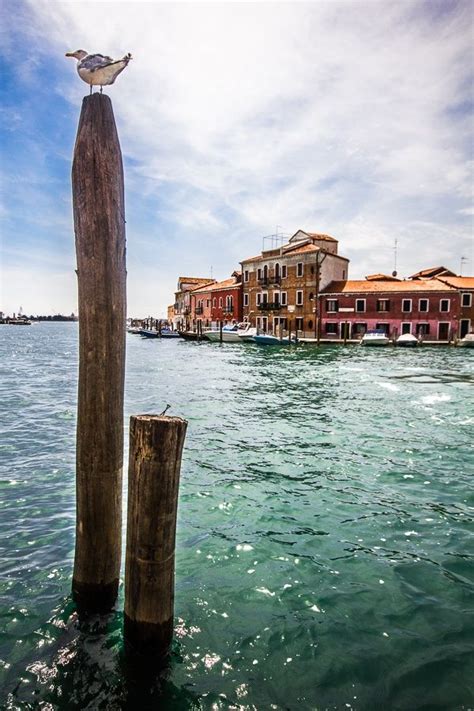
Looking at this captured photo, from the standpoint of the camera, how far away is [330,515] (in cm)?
483

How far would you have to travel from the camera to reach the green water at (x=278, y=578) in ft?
8.34

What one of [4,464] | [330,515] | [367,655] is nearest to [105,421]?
[367,655]

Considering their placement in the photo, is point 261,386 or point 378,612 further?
point 261,386

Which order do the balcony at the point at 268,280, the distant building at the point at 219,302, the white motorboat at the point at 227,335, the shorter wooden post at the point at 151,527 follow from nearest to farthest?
the shorter wooden post at the point at 151,527, the white motorboat at the point at 227,335, the balcony at the point at 268,280, the distant building at the point at 219,302

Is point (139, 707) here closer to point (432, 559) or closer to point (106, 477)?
point (106, 477)

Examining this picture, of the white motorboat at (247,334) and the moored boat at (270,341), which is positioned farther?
the white motorboat at (247,334)

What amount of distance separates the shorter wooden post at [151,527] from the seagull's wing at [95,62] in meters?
2.24

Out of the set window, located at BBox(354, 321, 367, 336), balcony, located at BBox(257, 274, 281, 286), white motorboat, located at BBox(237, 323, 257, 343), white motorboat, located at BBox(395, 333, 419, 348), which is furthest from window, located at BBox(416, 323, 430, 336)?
white motorboat, located at BBox(237, 323, 257, 343)

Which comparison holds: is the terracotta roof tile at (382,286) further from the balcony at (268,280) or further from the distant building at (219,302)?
the distant building at (219,302)

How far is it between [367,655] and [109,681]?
62.3 inches

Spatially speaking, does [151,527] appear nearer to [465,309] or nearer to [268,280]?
[465,309]

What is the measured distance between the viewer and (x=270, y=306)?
150 feet

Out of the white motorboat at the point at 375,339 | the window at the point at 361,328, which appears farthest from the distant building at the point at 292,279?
the white motorboat at the point at 375,339

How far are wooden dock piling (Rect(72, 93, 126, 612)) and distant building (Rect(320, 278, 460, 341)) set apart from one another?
3823 cm
